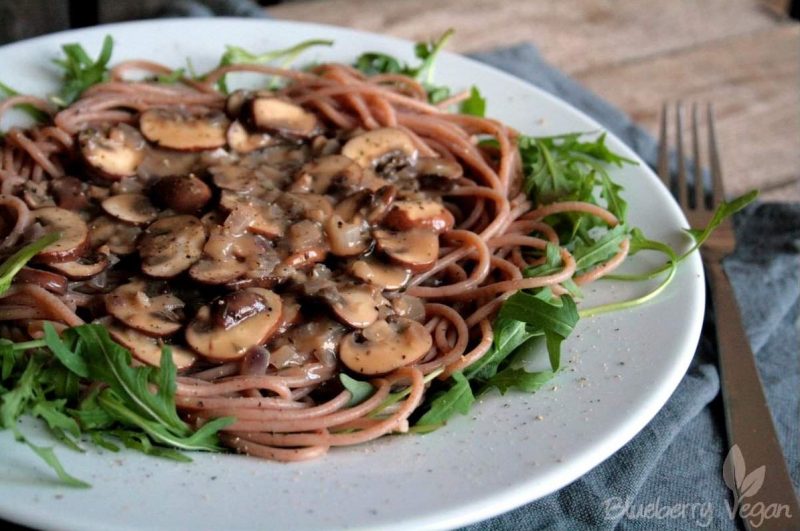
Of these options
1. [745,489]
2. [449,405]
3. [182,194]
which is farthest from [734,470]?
[182,194]

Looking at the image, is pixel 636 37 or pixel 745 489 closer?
pixel 745 489

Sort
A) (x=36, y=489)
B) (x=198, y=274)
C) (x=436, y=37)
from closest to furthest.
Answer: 1. (x=36, y=489)
2. (x=198, y=274)
3. (x=436, y=37)

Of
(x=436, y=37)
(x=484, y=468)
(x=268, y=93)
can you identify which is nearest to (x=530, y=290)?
(x=484, y=468)

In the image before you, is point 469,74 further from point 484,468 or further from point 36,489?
point 36,489

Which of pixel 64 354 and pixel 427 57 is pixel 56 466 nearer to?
pixel 64 354

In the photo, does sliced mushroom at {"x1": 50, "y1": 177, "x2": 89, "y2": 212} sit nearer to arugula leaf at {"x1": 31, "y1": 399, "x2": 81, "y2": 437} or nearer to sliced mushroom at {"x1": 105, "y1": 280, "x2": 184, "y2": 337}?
sliced mushroom at {"x1": 105, "y1": 280, "x2": 184, "y2": 337}

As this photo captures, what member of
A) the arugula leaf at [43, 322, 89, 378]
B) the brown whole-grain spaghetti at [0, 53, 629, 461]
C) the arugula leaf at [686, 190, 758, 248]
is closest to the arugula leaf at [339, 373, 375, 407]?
the brown whole-grain spaghetti at [0, 53, 629, 461]
